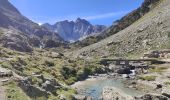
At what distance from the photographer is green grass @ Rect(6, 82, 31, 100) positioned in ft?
103

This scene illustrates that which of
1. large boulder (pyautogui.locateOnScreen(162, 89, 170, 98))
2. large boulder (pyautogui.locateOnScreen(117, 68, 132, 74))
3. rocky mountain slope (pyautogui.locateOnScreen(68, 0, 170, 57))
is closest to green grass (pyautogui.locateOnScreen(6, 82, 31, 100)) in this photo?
large boulder (pyautogui.locateOnScreen(162, 89, 170, 98))

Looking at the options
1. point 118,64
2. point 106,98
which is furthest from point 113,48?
point 106,98

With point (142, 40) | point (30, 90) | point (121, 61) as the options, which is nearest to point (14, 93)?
point (30, 90)

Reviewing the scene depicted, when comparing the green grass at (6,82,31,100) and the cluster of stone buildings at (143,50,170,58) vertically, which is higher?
the cluster of stone buildings at (143,50,170,58)

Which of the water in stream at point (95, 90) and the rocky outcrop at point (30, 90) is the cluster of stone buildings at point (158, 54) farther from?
the rocky outcrop at point (30, 90)

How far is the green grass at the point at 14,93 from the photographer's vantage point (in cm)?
3145

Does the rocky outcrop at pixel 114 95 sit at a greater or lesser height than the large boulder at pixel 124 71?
lesser

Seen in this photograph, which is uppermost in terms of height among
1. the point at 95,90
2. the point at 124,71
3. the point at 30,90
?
the point at 124,71

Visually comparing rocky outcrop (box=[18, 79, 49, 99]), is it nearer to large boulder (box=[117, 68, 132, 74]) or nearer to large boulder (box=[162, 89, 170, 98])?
large boulder (box=[162, 89, 170, 98])

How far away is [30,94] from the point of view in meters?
36.0

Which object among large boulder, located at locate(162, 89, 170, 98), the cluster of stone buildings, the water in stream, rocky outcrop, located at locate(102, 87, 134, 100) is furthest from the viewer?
the cluster of stone buildings

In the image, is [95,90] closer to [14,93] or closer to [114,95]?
[114,95]

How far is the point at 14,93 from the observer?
1277 inches

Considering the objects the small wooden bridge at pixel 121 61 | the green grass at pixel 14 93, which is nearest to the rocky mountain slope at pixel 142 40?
the small wooden bridge at pixel 121 61
